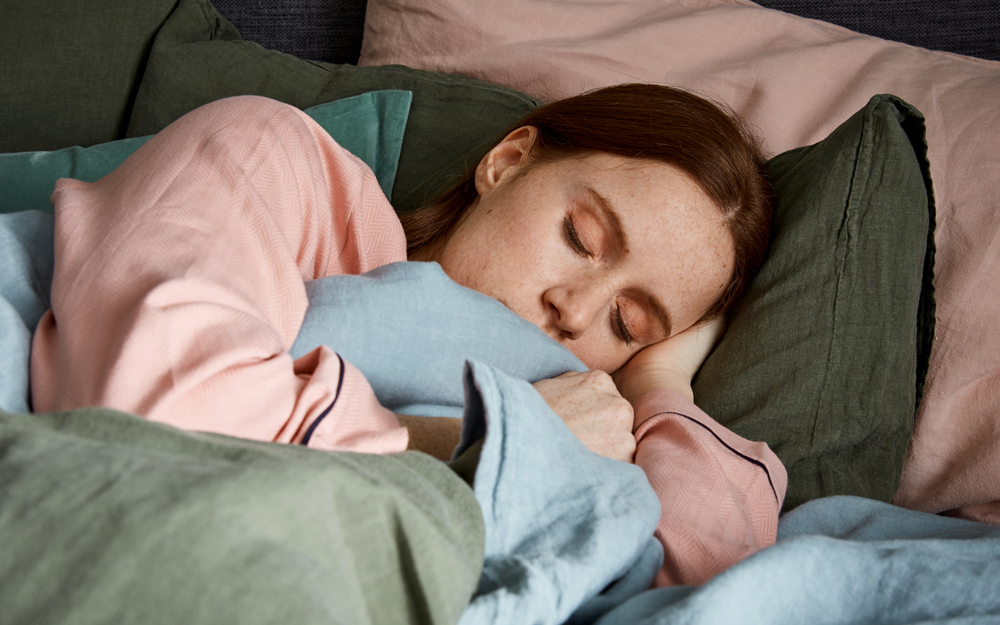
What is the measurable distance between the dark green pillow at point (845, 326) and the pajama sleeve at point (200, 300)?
587 mm

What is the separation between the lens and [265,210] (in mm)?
695

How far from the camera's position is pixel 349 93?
1.29 meters

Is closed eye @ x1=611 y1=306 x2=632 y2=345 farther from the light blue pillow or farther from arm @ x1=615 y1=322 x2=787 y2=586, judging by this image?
the light blue pillow

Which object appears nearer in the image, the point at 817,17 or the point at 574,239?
the point at 574,239

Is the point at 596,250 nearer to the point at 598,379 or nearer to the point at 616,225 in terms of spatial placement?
the point at 616,225

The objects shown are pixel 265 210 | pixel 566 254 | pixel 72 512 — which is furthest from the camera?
pixel 566 254

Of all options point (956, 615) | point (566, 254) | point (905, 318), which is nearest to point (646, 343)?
point (566, 254)

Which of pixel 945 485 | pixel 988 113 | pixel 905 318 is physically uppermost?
pixel 988 113

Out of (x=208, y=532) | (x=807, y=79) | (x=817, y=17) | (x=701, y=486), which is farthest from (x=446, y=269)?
(x=817, y=17)

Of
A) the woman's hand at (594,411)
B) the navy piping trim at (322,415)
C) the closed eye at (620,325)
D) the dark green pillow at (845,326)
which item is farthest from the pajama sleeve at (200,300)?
the dark green pillow at (845,326)

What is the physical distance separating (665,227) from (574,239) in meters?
0.13

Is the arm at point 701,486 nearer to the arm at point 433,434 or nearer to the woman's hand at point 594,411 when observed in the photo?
the woman's hand at point 594,411

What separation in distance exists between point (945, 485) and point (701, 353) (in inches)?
14.8

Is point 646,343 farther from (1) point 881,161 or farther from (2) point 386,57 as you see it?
(2) point 386,57
